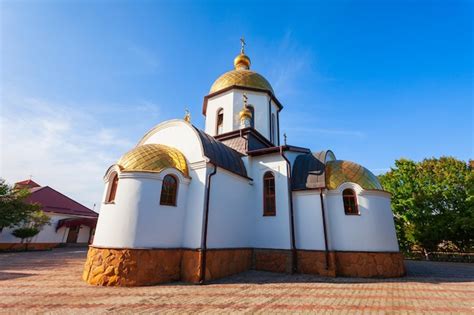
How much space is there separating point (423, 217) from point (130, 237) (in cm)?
1721

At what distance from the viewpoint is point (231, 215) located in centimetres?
905

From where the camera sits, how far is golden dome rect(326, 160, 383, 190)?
9406 mm

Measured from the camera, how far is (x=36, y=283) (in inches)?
269

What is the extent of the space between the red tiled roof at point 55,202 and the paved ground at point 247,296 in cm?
1560

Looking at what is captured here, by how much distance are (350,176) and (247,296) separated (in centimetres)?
635

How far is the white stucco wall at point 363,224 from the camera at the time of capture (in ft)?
28.9

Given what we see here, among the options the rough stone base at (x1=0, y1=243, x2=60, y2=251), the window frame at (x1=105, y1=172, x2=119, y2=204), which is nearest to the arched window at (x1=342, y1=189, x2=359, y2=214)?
the window frame at (x1=105, y1=172, x2=119, y2=204)

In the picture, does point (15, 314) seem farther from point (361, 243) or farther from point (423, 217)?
point (423, 217)

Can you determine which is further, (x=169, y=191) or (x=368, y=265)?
(x=368, y=265)

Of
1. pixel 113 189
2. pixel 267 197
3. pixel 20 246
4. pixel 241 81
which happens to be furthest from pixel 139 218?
pixel 20 246

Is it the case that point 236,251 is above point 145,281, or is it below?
above

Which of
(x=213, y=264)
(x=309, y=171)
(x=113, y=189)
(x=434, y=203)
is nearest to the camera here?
(x=213, y=264)

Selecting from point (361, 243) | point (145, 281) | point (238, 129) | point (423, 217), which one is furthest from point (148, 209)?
point (423, 217)

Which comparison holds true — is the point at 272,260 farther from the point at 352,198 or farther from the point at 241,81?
the point at 241,81
